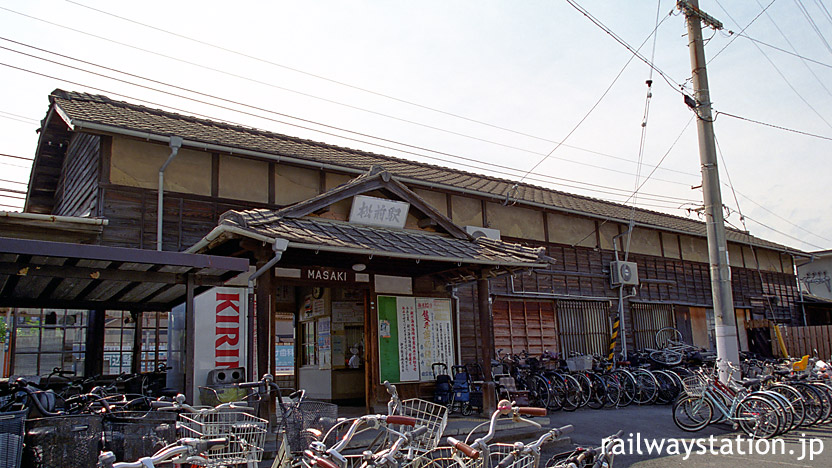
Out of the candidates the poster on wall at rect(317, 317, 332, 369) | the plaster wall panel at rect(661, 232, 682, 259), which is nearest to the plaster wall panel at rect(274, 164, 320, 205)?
the poster on wall at rect(317, 317, 332, 369)

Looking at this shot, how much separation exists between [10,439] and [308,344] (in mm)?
9500

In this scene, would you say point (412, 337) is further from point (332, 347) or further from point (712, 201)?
point (712, 201)

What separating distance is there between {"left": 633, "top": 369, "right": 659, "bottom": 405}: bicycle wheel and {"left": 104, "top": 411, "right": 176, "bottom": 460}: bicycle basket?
11.1 metres

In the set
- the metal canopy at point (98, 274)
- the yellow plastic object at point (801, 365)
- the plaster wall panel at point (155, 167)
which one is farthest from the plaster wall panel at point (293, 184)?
the yellow plastic object at point (801, 365)

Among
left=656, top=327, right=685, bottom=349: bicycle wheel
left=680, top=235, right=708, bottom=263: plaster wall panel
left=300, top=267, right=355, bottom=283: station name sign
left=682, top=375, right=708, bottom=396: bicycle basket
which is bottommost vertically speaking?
left=682, top=375, right=708, bottom=396: bicycle basket

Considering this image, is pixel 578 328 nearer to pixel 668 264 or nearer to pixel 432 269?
pixel 668 264

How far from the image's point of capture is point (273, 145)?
11.5 metres

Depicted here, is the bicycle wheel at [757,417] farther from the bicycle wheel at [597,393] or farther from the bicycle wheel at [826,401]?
the bicycle wheel at [597,393]

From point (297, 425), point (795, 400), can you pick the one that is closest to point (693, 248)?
point (795, 400)

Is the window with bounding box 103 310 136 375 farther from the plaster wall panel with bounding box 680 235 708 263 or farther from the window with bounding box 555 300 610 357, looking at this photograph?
the plaster wall panel with bounding box 680 235 708 263

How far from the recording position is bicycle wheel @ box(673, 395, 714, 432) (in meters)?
9.14

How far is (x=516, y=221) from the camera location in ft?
48.4
